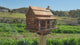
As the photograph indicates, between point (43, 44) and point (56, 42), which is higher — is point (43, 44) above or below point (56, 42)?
above

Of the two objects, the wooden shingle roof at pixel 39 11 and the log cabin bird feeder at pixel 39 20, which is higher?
the wooden shingle roof at pixel 39 11

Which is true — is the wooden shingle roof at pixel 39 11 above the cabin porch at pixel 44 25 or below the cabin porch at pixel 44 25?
above

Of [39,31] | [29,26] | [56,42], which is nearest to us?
[39,31]

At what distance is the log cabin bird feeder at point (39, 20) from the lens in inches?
32.3

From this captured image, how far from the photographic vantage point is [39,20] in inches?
31.9

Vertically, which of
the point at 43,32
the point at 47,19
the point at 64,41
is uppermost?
the point at 47,19

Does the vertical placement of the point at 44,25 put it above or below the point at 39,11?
below

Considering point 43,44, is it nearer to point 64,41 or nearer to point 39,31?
point 39,31

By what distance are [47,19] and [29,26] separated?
17cm

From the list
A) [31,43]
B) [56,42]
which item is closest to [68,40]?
[56,42]

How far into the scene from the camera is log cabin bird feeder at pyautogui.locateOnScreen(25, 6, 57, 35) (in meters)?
0.82

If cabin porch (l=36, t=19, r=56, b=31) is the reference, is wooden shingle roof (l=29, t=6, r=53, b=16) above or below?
above

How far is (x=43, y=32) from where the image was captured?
2.77ft

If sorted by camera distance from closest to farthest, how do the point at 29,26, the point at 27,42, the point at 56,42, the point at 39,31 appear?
the point at 39,31
the point at 29,26
the point at 27,42
the point at 56,42
